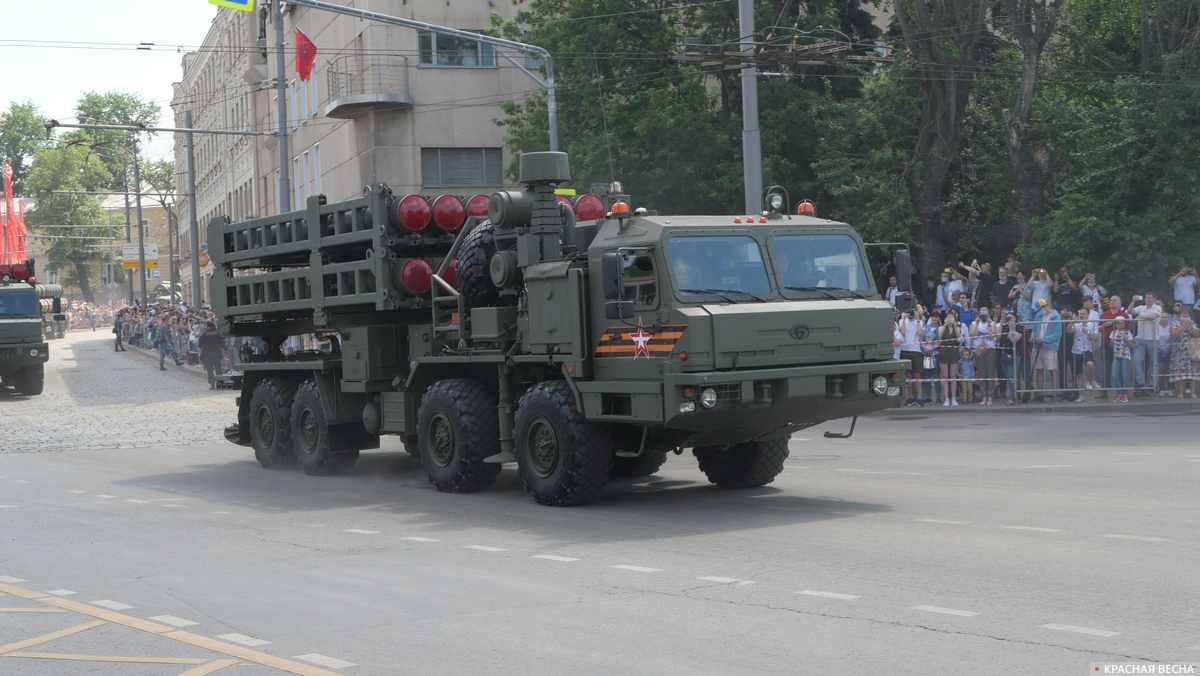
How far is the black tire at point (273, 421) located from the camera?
17.9m

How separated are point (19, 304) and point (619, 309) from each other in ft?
91.9

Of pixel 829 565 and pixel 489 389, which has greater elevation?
pixel 489 389

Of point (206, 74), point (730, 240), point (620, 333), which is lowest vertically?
point (620, 333)

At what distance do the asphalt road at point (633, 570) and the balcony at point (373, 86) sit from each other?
2804 cm

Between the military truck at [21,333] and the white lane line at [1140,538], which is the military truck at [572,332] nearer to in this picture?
the white lane line at [1140,538]

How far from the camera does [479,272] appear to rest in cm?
1426

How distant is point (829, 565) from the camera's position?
964 cm

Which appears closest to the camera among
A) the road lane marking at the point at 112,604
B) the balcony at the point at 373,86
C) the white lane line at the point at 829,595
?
the white lane line at the point at 829,595

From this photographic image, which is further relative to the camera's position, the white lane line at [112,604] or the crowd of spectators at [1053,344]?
the crowd of spectators at [1053,344]

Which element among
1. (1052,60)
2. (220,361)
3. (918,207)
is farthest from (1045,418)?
(220,361)

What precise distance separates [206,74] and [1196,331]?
6929 centimetres

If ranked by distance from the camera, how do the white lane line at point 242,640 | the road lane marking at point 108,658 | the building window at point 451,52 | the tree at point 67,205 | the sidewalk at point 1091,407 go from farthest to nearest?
the tree at point 67,205, the building window at point 451,52, the sidewalk at point 1091,407, the white lane line at point 242,640, the road lane marking at point 108,658

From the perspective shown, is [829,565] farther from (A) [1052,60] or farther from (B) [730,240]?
(A) [1052,60]

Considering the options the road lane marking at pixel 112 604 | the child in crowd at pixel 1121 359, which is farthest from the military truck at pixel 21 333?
the road lane marking at pixel 112 604
